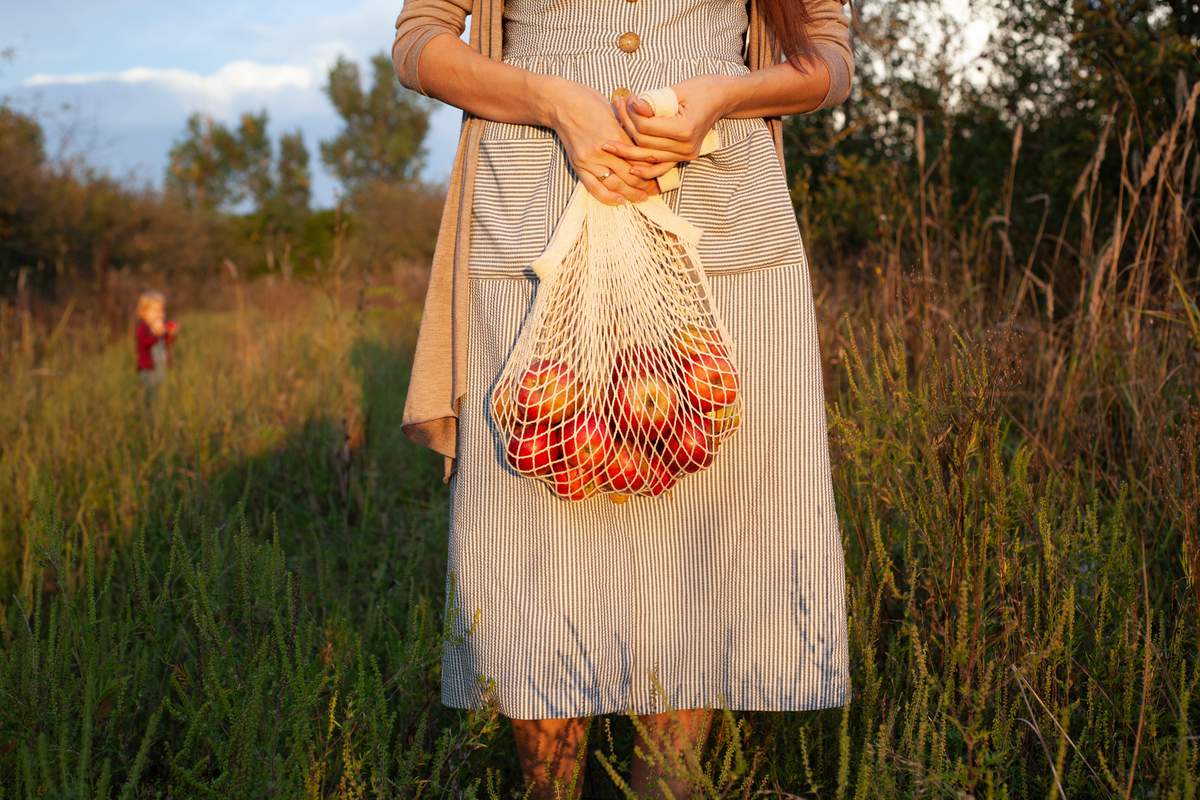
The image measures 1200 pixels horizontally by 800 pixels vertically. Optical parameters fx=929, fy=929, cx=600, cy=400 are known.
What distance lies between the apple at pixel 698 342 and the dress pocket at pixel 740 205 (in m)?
0.14

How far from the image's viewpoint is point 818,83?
1594 millimetres

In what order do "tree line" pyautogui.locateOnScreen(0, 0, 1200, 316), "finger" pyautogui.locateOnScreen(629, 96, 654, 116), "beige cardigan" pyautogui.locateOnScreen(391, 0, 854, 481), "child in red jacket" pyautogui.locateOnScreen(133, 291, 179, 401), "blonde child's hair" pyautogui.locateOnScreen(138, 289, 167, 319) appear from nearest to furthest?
"finger" pyautogui.locateOnScreen(629, 96, 654, 116) → "beige cardigan" pyautogui.locateOnScreen(391, 0, 854, 481) → "tree line" pyautogui.locateOnScreen(0, 0, 1200, 316) → "child in red jacket" pyautogui.locateOnScreen(133, 291, 179, 401) → "blonde child's hair" pyautogui.locateOnScreen(138, 289, 167, 319)

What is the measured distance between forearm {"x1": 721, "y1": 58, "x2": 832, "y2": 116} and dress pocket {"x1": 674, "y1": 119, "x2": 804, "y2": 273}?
51 millimetres

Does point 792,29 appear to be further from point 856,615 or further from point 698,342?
point 856,615

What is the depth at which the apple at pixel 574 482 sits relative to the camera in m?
1.34

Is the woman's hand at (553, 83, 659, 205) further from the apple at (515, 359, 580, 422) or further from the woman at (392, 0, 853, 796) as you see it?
the apple at (515, 359, 580, 422)

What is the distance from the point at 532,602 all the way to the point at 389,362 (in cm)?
525

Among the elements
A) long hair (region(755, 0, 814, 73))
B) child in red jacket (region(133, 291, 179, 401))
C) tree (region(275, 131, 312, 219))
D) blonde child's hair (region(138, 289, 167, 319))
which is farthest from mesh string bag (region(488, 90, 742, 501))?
tree (region(275, 131, 312, 219))

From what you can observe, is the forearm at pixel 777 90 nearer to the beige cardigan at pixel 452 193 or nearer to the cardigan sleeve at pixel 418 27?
the beige cardigan at pixel 452 193

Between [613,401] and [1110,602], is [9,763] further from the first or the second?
[1110,602]

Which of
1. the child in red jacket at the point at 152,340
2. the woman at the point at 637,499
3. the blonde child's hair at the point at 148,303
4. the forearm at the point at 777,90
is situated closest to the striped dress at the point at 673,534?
the woman at the point at 637,499

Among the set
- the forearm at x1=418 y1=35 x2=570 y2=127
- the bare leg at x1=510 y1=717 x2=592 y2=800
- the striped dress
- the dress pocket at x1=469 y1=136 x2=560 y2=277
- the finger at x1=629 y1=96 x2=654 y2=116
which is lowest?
the bare leg at x1=510 y1=717 x2=592 y2=800

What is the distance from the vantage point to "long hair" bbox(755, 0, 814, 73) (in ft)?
5.18

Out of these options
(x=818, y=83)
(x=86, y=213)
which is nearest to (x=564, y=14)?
(x=818, y=83)
